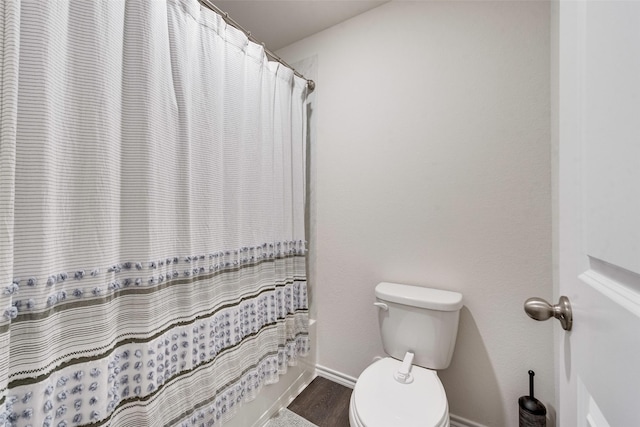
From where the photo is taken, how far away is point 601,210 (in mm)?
357

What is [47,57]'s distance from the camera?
2.01 ft

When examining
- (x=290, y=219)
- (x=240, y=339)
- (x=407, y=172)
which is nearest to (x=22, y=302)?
(x=240, y=339)

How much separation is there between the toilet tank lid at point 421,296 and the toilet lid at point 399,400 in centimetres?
29

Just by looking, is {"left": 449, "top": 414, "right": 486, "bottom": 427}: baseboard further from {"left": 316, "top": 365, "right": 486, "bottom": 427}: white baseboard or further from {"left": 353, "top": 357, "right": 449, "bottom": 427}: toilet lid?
{"left": 316, "top": 365, "right": 486, "bottom": 427}: white baseboard

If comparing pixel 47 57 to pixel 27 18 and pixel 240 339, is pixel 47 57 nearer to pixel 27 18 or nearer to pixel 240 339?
pixel 27 18

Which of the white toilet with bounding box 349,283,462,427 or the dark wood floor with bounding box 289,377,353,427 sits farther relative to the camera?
the dark wood floor with bounding box 289,377,353,427

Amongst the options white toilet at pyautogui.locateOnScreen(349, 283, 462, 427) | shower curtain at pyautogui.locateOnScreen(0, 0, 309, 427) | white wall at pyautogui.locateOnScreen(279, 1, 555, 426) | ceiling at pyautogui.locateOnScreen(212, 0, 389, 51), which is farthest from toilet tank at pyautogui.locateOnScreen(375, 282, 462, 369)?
ceiling at pyautogui.locateOnScreen(212, 0, 389, 51)

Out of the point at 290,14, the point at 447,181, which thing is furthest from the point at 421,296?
the point at 290,14

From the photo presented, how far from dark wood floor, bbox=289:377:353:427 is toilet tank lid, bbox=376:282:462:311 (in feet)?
2.33

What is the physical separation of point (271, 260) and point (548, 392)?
1384mm

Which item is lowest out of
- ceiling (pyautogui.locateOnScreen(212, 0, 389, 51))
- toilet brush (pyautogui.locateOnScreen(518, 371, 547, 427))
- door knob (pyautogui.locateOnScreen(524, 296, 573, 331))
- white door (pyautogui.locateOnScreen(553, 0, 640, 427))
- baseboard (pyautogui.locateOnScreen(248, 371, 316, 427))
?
baseboard (pyautogui.locateOnScreen(248, 371, 316, 427))

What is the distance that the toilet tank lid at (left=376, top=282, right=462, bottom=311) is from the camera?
3.77 ft

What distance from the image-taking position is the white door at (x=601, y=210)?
0.94 ft

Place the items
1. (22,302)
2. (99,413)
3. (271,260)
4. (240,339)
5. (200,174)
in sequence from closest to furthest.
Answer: (22,302) → (99,413) → (200,174) → (240,339) → (271,260)
